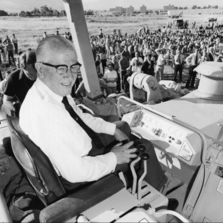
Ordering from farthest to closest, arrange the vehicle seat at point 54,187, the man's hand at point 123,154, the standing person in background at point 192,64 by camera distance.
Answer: the standing person in background at point 192,64, the man's hand at point 123,154, the vehicle seat at point 54,187

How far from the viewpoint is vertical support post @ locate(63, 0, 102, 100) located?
3.57 metres

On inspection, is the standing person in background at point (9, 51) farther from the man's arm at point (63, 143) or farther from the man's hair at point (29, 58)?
the man's arm at point (63, 143)

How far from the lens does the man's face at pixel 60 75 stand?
1.40 m

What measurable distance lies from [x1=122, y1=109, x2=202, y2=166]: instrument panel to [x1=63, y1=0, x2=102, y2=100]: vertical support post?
4.76 feet

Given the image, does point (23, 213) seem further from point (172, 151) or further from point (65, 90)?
point (172, 151)

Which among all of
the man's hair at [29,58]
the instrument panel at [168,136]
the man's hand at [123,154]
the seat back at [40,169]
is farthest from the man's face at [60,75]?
the instrument panel at [168,136]

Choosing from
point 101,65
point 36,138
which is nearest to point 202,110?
point 36,138

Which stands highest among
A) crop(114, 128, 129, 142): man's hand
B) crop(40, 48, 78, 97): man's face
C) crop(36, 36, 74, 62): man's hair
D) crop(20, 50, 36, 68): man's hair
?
crop(36, 36, 74, 62): man's hair

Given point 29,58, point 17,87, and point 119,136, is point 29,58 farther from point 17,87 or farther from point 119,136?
point 119,136

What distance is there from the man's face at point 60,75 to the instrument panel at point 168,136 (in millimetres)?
1463

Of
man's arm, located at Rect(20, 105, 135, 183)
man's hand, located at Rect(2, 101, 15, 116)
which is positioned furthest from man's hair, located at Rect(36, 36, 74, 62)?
man's hand, located at Rect(2, 101, 15, 116)

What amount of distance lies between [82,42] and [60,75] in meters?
2.64

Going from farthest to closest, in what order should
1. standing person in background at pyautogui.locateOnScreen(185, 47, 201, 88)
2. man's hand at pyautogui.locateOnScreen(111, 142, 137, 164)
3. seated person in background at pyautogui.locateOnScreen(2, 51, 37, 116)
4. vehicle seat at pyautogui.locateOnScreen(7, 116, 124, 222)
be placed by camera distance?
standing person in background at pyautogui.locateOnScreen(185, 47, 201, 88) < seated person in background at pyautogui.locateOnScreen(2, 51, 37, 116) < man's hand at pyautogui.locateOnScreen(111, 142, 137, 164) < vehicle seat at pyautogui.locateOnScreen(7, 116, 124, 222)

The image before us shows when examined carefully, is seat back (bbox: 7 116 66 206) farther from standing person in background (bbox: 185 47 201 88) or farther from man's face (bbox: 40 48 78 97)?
standing person in background (bbox: 185 47 201 88)
